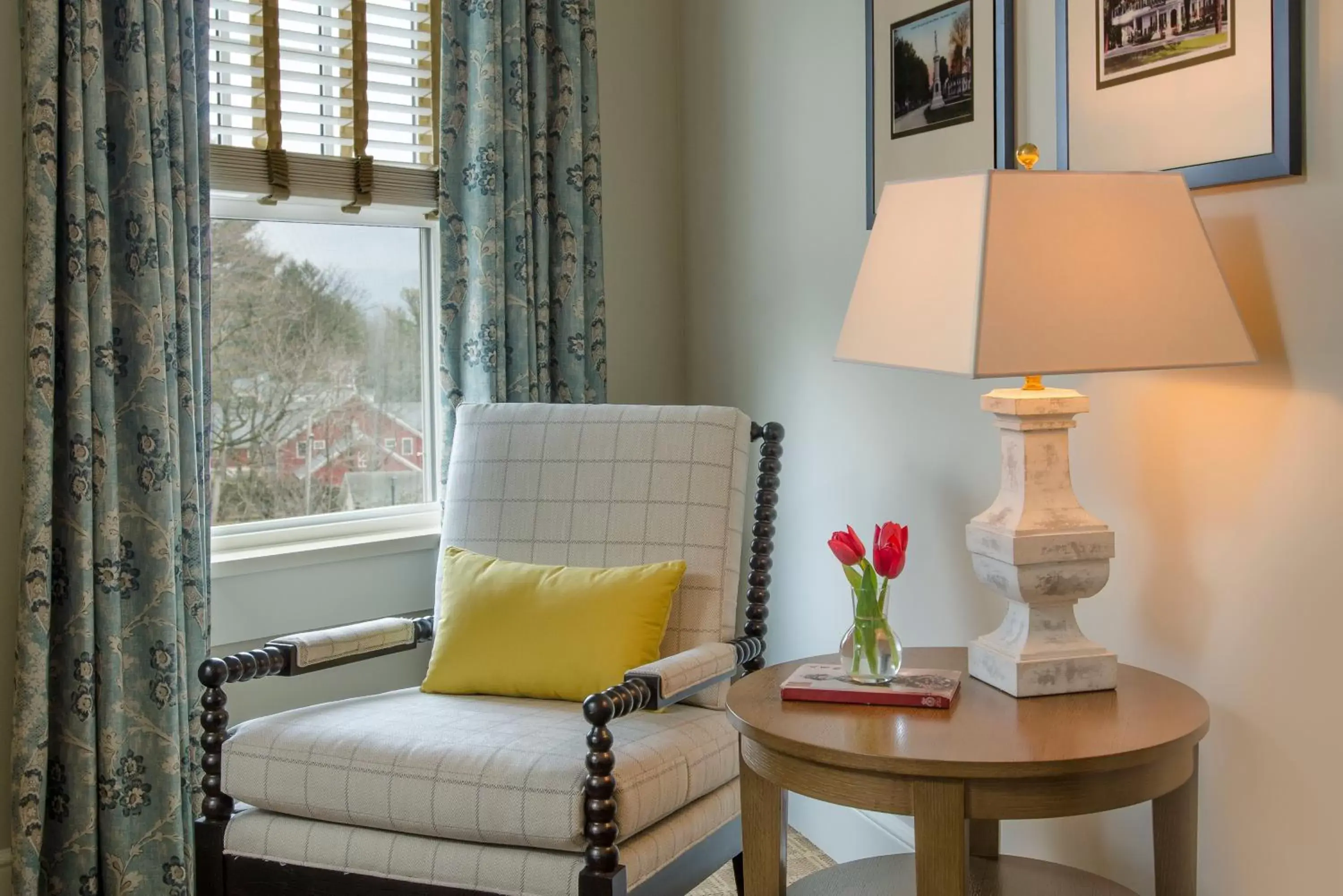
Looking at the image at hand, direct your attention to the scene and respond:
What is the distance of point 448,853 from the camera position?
1.93 meters

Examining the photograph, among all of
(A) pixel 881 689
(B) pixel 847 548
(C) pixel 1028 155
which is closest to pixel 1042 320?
→ (C) pixel 1028 155

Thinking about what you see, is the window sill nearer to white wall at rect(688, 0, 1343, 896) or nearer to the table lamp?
white wall at rect(688, 0, 1343, 896)

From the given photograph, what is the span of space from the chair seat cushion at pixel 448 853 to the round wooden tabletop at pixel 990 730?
339 millimetres

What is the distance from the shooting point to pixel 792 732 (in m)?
1.62

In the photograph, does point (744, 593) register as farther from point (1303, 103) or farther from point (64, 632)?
point (1303, 103)

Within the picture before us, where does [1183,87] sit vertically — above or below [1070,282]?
above

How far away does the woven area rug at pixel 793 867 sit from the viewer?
269 centimetres

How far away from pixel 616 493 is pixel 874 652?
91 cm

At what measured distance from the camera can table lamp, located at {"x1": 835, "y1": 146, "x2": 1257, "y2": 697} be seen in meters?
1.57

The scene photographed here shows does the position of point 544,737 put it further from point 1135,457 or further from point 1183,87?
point 1183,87

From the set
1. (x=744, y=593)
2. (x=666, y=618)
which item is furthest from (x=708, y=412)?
(x=744, y=593)

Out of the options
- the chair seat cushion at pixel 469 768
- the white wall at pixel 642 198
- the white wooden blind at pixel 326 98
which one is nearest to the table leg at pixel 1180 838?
the chair seat cushion at pixel 469 768

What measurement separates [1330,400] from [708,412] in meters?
1.20

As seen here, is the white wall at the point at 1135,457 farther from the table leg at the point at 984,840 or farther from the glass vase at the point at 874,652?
the glass vase at the point at 874,652
